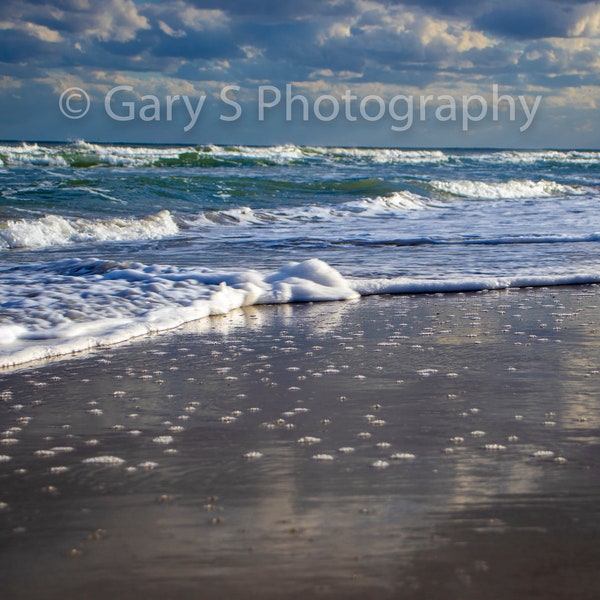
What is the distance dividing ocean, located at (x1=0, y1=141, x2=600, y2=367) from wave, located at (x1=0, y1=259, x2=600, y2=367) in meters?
0.02

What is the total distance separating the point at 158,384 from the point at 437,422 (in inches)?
60.4

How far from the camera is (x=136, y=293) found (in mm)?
6887

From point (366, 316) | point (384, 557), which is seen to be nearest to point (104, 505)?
point (384, 557)

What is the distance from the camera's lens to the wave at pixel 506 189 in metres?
24.6

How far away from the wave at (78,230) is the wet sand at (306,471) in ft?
24.8

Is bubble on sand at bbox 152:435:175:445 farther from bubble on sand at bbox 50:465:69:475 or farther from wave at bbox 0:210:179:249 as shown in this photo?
wave at bbox 0:210:179:249

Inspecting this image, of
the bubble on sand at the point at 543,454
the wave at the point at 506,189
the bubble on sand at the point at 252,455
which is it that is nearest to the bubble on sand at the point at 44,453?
the bubble on sand at the point at 252,455

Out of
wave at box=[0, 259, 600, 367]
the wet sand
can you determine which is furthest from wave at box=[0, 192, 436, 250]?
the wet sand

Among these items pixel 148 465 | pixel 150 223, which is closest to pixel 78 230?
pixel 150 223

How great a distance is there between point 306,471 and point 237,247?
8.42m

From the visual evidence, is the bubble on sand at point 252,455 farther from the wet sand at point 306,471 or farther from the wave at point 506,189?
the wave at point 506,189

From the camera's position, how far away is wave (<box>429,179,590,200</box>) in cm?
2458

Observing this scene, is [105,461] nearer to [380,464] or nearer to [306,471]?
[306,471]

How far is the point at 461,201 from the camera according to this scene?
888 inches
